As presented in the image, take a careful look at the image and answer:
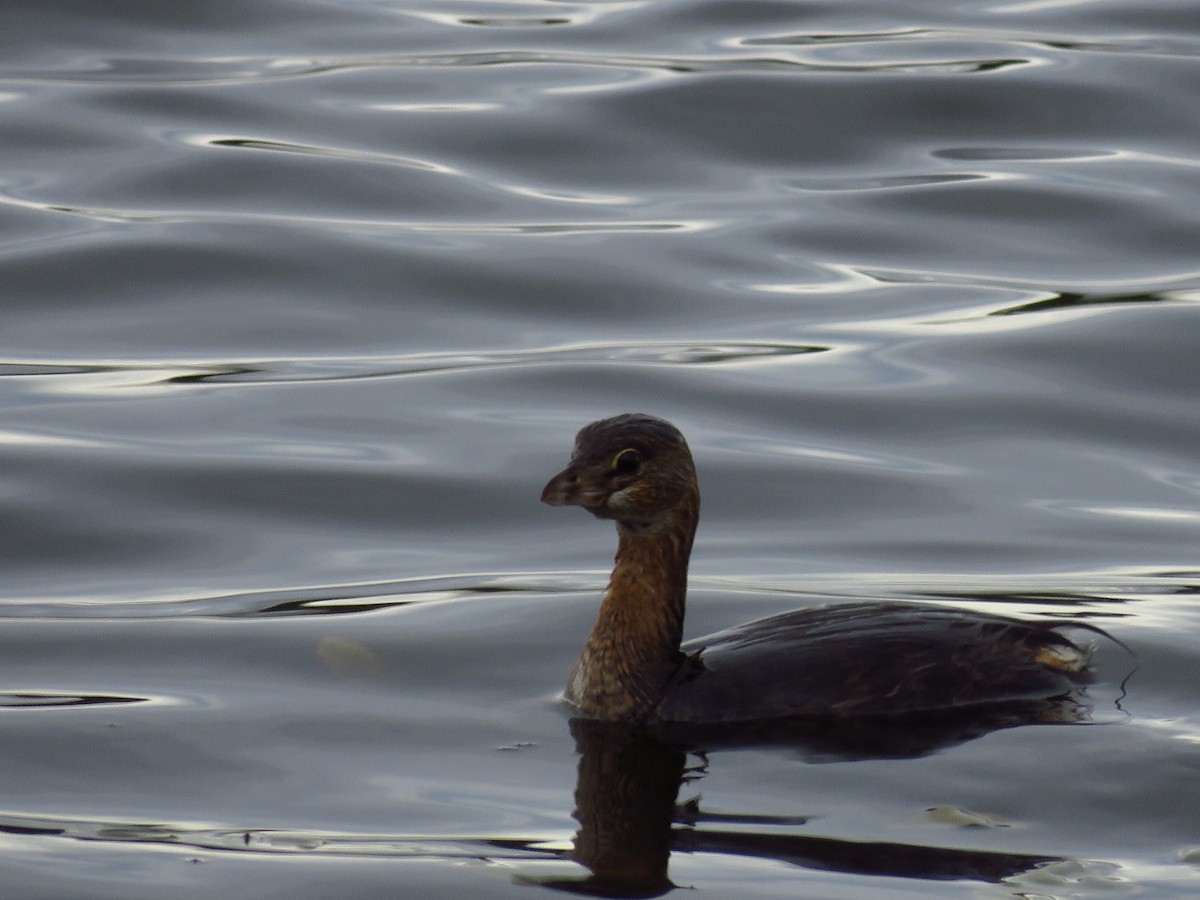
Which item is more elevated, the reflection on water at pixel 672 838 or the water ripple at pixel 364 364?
the water ripple at pixel 364 364

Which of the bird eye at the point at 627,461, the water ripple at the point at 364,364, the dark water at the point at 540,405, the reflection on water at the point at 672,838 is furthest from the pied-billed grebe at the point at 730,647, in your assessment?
the water ripple at the point at 364,364

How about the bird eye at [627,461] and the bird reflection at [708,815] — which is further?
the bird eye at [627,461]

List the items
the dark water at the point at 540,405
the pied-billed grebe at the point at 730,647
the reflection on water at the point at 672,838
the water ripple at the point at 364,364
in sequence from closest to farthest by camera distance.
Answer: the reflection on water at the point at 672,838 → the dark water at the point at 540,405 → the pied-billed grebe at the point at 730,647 → the water ripple at the point at 364,364

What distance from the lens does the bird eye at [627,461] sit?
6449 millimetres

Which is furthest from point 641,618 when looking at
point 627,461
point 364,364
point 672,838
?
point 364,364

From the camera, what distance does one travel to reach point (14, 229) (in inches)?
550

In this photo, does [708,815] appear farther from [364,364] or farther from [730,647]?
[364,364]

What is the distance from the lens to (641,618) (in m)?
6.75

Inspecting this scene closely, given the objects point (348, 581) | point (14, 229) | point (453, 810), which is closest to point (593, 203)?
point (14, 229)

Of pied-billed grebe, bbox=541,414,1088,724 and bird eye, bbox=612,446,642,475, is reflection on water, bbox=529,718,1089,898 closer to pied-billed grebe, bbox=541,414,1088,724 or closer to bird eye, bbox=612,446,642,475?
pied-billed grebe, bbox=541,414,1088,724

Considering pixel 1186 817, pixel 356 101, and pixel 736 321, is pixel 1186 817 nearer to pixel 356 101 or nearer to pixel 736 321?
pixel 736 321

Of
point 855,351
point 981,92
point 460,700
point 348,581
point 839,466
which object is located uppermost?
point 981,92

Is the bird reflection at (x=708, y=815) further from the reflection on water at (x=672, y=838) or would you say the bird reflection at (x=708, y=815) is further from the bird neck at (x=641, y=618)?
the bird neck at (x=641, y=618)

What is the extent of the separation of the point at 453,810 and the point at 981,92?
12.8 meters
